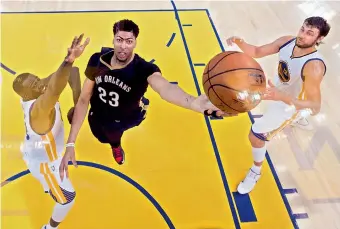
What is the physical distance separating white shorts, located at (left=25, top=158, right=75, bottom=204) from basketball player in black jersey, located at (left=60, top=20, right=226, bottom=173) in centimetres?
7

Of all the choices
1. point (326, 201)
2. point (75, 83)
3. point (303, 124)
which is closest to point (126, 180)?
point (75, 83)

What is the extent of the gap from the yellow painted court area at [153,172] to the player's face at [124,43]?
19.4 inches

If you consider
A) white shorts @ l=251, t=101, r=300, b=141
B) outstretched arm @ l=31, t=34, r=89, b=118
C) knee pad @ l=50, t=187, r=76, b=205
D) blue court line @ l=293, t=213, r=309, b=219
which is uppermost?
outstretched arm @ l=31, t=34, r=89, b=118

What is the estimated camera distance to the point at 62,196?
10.1 ft

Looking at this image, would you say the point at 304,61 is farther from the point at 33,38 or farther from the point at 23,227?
the point at 33,38

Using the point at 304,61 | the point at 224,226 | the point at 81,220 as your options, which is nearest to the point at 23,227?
the point at 81,220

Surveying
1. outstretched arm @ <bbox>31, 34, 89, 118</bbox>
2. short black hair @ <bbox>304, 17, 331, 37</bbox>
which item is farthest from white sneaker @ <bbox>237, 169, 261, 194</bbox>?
outstretched arm @ <bbox>31, 34, 89, 118</bbox>

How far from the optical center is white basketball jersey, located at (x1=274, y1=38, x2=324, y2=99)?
289 centimetres

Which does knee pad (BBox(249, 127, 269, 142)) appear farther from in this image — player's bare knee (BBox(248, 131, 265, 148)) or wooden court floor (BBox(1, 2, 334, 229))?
wooden court floor (BBox(1, 2, 334, 229))

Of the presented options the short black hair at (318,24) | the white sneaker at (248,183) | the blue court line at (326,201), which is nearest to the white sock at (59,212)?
the white sneaker at (248,183)

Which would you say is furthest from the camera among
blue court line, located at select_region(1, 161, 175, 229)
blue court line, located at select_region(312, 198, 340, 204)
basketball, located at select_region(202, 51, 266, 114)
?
blue court line, located at select_region(312, 198, 340, 204)

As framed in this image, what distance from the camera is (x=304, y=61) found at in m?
2.88

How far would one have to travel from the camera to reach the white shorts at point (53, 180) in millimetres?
2973

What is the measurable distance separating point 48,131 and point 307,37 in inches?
74.5
